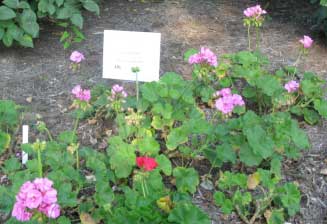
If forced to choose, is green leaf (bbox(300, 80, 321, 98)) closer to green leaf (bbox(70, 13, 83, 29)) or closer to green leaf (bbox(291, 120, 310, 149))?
green leaf (bbox(291, 120, 310, 149))

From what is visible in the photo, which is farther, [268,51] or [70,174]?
[268,51]

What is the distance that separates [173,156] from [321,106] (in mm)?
904

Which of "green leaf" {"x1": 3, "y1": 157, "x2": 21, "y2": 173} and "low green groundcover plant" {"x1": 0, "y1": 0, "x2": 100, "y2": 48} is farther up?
"low green groundcover plant" {"x1": 0, "y1": 0, "x2": 100, "y2": 48}

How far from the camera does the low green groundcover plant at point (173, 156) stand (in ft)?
7.57

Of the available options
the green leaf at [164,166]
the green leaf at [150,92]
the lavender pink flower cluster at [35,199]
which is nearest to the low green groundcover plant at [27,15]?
the green leaf at [150,92]

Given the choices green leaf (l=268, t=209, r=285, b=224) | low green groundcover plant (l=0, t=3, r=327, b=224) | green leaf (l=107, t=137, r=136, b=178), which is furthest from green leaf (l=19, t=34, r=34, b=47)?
green leaf (l=268, t=209, r=285, b=224)

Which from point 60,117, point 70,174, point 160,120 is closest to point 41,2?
point 60,117

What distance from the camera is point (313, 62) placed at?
3758mm

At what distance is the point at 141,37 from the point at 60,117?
2.26ft

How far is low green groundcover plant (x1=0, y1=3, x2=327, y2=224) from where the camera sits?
2.31 metres

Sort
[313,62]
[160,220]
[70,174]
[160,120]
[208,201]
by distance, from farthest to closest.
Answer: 1. [313,62]
2. [160,120]
3. [208,201]
4. [70,174]
5. [160,220]

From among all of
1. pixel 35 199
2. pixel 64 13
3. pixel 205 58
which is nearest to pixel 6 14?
pixel 64 13

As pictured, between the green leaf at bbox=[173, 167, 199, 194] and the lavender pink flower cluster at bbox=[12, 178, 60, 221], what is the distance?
2.57 ft

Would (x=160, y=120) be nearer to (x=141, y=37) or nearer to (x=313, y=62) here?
(x=141, y=37)
